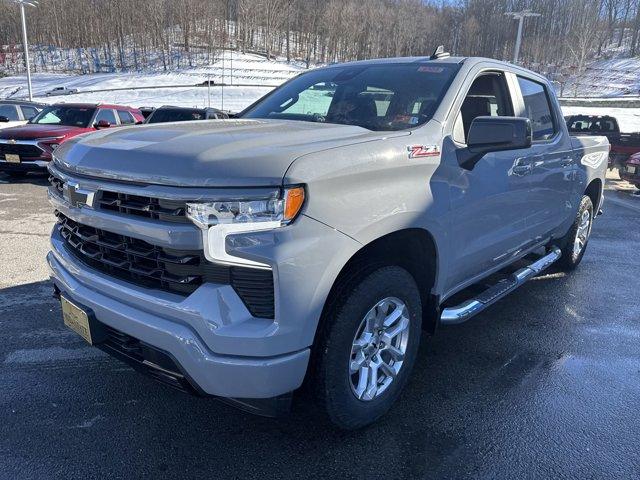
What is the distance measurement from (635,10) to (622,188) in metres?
92.2

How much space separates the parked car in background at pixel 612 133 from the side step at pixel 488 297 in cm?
1114

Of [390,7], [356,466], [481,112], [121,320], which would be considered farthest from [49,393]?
[390,7]

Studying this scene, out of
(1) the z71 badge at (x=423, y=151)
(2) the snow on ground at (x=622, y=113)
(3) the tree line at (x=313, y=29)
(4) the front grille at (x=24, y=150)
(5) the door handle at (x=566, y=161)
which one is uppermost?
(3) the tree line at (x=313, y=29)

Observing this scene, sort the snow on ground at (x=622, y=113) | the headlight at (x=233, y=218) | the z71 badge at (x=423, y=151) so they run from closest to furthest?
the headlight at (x=233, y=218), the z71 badge at (x=423, y=151), the snow on ground at (x=622, y=113)

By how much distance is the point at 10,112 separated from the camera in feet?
49.6

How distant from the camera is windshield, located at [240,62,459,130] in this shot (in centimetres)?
309

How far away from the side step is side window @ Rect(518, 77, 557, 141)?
1.08m

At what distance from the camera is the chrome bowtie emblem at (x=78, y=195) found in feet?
7.80

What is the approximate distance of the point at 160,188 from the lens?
82.0 inches

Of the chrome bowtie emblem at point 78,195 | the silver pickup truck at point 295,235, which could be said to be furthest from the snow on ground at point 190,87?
the chrome bowtie emblem at point 78,195

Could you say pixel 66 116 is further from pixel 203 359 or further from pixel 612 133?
pixel 612 133

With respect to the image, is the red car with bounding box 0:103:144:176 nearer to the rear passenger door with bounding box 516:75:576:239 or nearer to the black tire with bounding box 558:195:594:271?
the rear passenger door with bounding box 516:75:576:239

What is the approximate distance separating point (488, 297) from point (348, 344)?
153 cm

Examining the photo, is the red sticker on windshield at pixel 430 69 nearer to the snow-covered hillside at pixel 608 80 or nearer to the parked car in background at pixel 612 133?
the parked car in background at pixel 612 133
